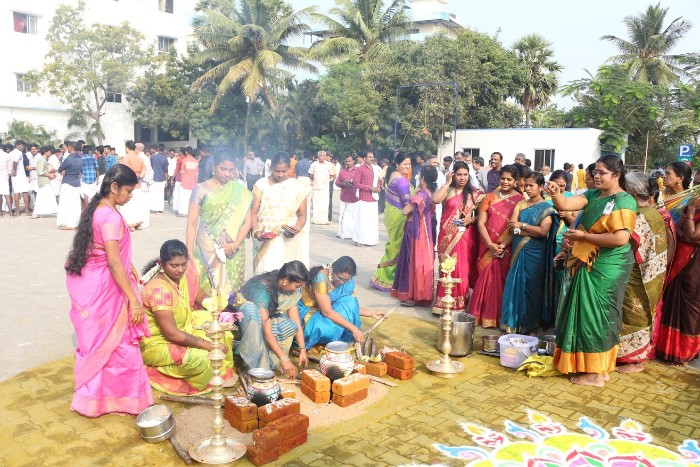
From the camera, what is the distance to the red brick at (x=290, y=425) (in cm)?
332

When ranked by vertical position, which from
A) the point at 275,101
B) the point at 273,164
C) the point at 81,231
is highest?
the point at 275,101

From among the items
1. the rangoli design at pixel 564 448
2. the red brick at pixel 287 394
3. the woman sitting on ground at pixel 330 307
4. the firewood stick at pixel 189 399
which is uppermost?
the woman sitting on ground at pixel 330 307

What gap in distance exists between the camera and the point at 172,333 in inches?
154

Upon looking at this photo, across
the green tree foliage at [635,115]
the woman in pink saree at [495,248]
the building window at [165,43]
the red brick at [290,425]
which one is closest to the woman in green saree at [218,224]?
the red brick at [290,425]

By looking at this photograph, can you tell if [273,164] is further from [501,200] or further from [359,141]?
[359,141]

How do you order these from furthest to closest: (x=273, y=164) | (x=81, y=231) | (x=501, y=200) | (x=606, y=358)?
(x=501, y=200)
(x=273, y=164)
(x=606, y=358)
(x=81, y=231)

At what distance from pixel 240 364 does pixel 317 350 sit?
0.71 m

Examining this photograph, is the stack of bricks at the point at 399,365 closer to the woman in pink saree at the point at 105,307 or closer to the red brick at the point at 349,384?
the red brick at the point at 349,384

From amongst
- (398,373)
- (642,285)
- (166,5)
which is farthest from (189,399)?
(166,5)

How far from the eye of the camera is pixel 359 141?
26203 mm

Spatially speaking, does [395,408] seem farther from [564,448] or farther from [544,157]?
[544,157]

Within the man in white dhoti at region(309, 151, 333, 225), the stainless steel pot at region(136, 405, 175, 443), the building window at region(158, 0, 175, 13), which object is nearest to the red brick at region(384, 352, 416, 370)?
the stainless steel pot at region(136, 405, 175, 443)

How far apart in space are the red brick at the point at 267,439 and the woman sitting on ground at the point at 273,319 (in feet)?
3.59

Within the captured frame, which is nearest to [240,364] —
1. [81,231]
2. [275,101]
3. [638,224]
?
[81,231]
